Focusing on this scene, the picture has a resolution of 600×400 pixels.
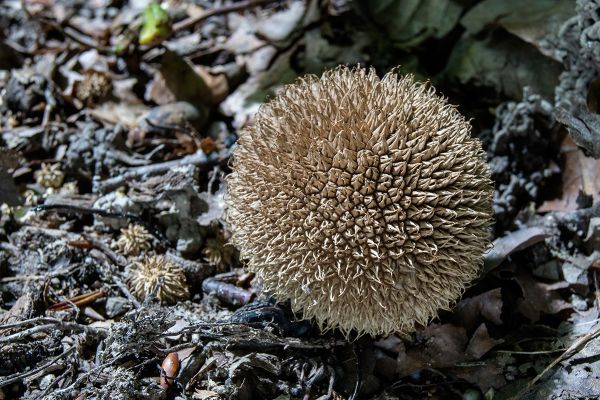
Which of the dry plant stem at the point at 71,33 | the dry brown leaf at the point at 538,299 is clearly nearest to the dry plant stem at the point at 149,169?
the dry plant stem at the point at 71,33

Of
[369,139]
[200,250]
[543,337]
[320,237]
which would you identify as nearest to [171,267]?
[200,250]

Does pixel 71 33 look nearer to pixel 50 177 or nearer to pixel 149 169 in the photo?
pixel 50 177

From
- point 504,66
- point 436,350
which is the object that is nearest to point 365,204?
point 436,350

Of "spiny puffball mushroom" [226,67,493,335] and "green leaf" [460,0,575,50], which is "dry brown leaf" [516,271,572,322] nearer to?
"spiny puffball mushroom" [226,67,493,335]

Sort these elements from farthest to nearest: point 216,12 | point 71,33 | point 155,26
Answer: point 71,33
point 216,12
point 155,26

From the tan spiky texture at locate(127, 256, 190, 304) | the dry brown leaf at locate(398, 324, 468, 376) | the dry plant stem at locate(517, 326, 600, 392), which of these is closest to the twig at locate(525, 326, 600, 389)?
the dry plant stem at locate(517, 326, 600, 392)

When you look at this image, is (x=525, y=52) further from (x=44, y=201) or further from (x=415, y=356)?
(x=44, y=201)
